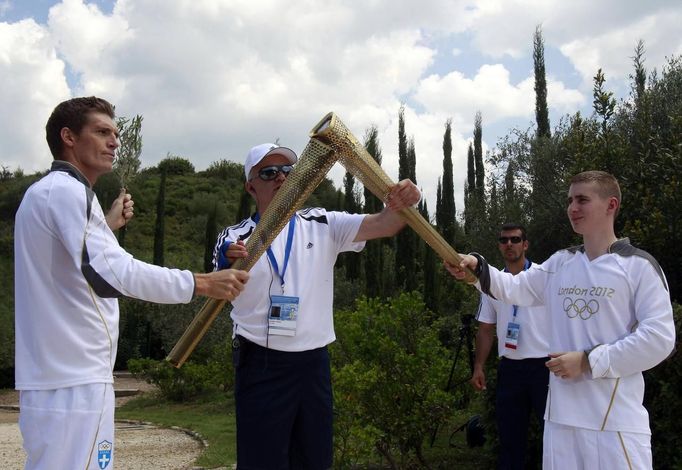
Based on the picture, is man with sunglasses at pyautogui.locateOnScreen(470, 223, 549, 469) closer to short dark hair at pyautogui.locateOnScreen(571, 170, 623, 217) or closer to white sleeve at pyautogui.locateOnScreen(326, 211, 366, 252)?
short dark hair at pyautogui.locateOnScreen(571, 170, 623, 217)

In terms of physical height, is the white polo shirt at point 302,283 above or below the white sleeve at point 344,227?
below

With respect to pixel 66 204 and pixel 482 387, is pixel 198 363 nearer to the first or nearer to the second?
pixel 482 387

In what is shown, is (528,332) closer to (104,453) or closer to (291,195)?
(291,195)

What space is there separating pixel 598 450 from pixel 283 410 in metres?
1.56

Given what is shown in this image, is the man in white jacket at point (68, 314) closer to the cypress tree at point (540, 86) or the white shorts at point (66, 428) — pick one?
the white shorts at point (66, 428)

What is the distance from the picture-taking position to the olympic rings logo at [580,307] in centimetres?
343

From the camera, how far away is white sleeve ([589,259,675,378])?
10.5 ft

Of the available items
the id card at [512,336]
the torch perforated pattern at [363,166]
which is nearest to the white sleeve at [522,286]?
the torch perforated pattern at [363,166]

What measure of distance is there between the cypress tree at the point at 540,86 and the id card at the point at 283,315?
13.8 meters

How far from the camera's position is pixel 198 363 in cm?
1706

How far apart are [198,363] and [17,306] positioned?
14774 mm

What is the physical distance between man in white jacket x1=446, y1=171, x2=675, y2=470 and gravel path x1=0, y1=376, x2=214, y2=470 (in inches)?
239

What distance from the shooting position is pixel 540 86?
1877 centimetres

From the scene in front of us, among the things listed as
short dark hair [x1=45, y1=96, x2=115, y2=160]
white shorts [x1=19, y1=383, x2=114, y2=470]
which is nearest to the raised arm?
short dark hair [x1=45, y1=96, x2=115, y2=160]
